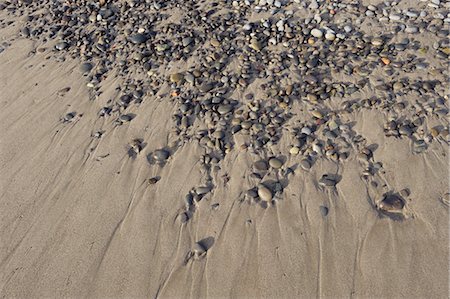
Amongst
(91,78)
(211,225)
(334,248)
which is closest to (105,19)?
(91,78)

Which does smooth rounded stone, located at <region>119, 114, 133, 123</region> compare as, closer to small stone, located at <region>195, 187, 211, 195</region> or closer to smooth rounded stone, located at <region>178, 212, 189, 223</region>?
small stone, located at <region>195, 187, 211, 195</region>

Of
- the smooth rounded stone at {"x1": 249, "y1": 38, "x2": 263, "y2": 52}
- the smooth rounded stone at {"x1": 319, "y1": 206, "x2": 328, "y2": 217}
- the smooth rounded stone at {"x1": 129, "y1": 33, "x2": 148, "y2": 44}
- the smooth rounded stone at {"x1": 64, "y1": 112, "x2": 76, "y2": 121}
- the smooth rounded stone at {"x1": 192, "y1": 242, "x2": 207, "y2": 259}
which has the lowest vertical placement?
the smooth rounded stone at {"x1": 192, "y1": 242, "x2": 207, "y2": 259}

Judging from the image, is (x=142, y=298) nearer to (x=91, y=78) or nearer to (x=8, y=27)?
(x=91, y=78)

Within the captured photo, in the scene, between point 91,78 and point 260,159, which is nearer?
point 260,159

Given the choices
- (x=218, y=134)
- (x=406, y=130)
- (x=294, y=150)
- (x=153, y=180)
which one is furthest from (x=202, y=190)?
(x=406, y=130)

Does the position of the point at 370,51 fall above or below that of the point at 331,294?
above

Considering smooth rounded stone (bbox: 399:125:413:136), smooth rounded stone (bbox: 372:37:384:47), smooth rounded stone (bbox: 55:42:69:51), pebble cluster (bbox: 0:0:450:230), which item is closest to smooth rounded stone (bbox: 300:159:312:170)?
pebble cluster (bbox: 0:0:450:230)
